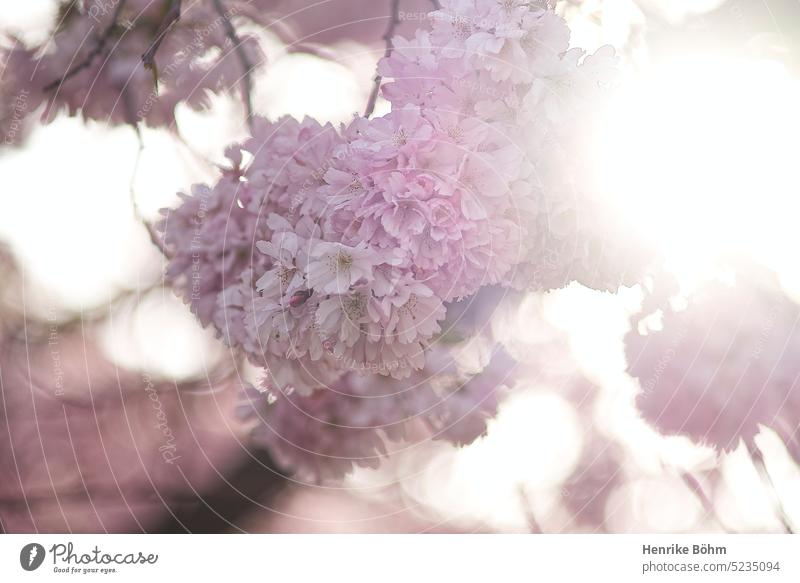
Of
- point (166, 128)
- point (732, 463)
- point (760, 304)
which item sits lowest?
point (732, 463)

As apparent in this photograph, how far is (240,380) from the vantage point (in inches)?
24.1

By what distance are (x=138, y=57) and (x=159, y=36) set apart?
26mm

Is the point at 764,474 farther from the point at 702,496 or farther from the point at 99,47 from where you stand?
the point at 99,47

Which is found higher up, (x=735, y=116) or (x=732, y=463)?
(x=735, y=116)

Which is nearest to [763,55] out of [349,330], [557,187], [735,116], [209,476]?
[735,116]

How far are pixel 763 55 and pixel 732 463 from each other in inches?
15.6

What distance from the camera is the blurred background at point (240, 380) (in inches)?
24.7

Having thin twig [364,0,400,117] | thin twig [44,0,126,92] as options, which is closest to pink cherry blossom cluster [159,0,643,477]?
thin twig [364,0,400,117]

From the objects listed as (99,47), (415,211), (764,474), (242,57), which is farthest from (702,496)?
(99,47)

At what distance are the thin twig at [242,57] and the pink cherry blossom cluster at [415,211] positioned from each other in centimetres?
8

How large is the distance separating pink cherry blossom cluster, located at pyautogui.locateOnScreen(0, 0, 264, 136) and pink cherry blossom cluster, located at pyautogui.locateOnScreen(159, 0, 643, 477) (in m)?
0.12
